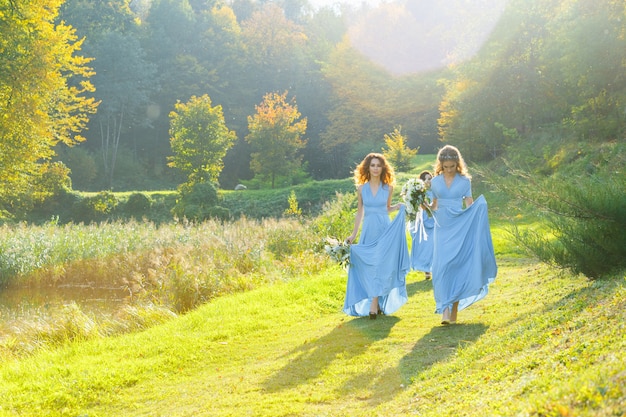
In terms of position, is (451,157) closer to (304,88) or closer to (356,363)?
(356,363)

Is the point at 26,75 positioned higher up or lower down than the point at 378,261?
higher up

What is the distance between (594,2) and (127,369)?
21852mm

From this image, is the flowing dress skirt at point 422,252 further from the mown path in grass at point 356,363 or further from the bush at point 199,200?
the bush at point 199,200

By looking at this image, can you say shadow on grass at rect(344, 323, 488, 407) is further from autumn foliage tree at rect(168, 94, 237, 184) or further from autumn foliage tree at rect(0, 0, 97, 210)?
autumn foliage tree at rect(168, 94, 237, 184)

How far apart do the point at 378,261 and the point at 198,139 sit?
2569 cm

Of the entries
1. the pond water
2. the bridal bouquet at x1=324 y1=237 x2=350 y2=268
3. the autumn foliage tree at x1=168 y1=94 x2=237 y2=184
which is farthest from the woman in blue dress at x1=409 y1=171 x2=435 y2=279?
the autumn foliage tree at x1=168 y1=94 x2=237 y2=184

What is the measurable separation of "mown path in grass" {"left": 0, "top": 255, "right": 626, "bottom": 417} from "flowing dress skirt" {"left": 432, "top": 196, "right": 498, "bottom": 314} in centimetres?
38

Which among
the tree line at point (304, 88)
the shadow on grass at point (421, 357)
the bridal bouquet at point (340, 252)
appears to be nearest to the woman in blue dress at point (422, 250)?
the bridal bouquet at point (340, 252)

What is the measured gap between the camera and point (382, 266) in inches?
316

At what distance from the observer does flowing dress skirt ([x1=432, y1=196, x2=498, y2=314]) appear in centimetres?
719

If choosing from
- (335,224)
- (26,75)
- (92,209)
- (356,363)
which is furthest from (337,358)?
(92,209)

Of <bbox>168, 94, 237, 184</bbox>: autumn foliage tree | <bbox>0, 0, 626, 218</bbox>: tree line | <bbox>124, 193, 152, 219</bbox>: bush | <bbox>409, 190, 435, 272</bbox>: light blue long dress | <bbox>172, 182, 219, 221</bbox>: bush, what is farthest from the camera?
<bbox>124, 193, 152, 219</bbox>: bush

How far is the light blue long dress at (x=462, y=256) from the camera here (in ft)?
23.6

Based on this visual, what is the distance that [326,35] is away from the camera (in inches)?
2307
